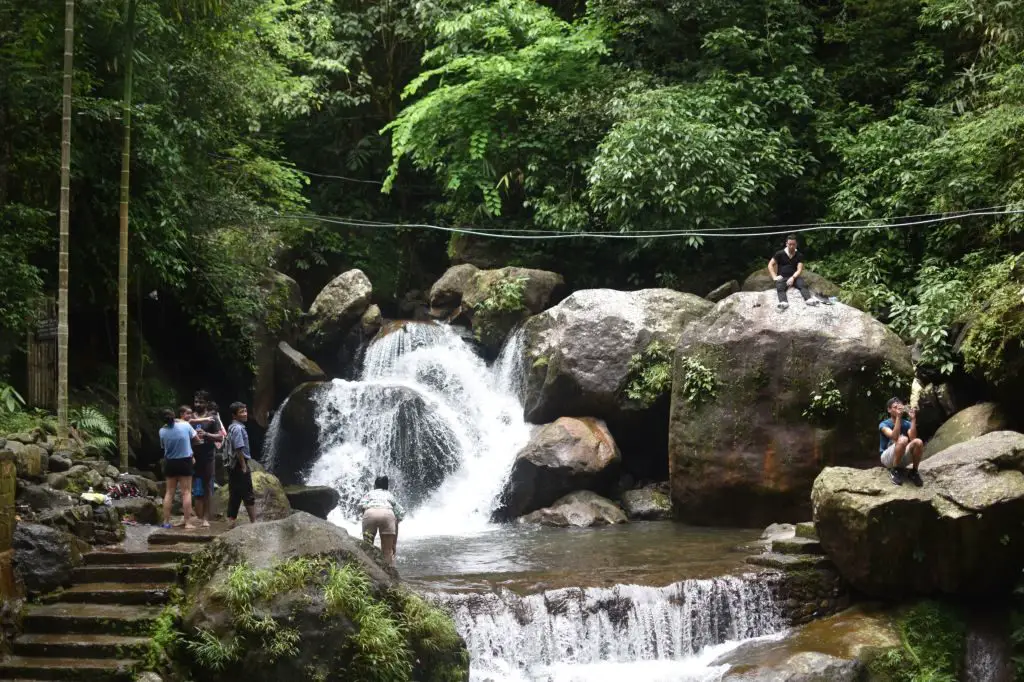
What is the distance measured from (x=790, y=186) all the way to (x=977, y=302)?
699cm

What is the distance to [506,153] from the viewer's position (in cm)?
2566

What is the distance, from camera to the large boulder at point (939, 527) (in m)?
12.3

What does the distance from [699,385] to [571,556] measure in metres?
4.12

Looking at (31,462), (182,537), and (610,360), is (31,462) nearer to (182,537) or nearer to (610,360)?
(182,537)

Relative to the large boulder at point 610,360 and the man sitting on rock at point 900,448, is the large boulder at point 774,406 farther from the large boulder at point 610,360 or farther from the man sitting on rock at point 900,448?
the man sitting on rock at point 900,448

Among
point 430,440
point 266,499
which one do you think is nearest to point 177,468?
point 266,499

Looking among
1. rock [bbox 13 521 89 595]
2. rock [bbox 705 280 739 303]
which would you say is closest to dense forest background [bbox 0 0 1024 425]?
rock [bbox 705 280 739 303]

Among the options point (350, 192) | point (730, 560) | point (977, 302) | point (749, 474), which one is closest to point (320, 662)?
point (730, 560)

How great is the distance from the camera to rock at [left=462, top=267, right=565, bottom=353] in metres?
22.6

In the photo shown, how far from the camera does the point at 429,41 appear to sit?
2875 cm

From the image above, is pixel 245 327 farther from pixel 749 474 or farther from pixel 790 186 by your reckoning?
pixel 790 186

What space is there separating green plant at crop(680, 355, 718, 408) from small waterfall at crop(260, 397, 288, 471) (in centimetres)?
827

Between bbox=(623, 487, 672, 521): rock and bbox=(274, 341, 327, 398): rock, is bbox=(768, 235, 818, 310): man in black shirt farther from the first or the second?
bbox=(274, 341, 327, 398): rock

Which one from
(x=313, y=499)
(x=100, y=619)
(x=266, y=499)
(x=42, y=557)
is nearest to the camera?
(x=100, y=619)
